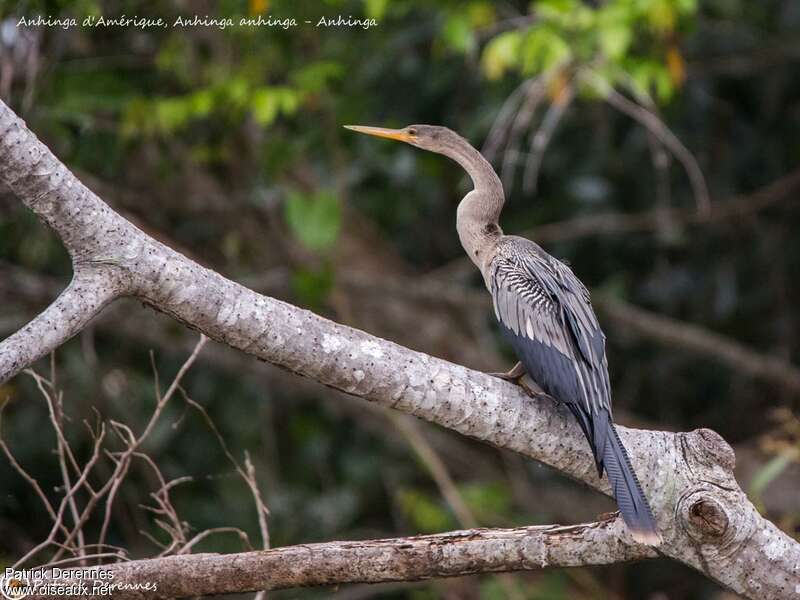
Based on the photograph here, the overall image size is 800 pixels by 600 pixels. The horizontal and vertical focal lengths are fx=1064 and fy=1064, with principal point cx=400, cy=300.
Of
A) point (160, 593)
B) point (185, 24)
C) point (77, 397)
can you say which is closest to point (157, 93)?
point (185, 24)

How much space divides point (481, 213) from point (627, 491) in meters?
1.28

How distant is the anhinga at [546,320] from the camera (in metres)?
2.72

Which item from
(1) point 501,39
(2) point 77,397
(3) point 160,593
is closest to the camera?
(3) point 160,593

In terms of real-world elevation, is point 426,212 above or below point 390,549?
above

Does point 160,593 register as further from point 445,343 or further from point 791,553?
point 445,343

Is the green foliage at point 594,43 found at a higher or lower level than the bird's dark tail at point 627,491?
higher

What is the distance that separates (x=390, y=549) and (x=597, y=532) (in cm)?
52

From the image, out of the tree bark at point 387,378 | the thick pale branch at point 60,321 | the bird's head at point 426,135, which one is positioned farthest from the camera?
the bird's head at point 426,135

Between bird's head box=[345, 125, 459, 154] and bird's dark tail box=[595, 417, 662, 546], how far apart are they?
1.43 metres

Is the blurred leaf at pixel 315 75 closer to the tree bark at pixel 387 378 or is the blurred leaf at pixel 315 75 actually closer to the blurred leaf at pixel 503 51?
the blurred leaf at pixel 503 51

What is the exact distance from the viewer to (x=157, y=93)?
597cm

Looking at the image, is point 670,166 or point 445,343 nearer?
point 445,343

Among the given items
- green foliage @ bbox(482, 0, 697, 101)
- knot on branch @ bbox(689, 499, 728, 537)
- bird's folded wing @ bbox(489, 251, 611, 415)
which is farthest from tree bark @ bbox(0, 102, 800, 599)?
green foliage @ bbox(482, 0, 697, 101)
